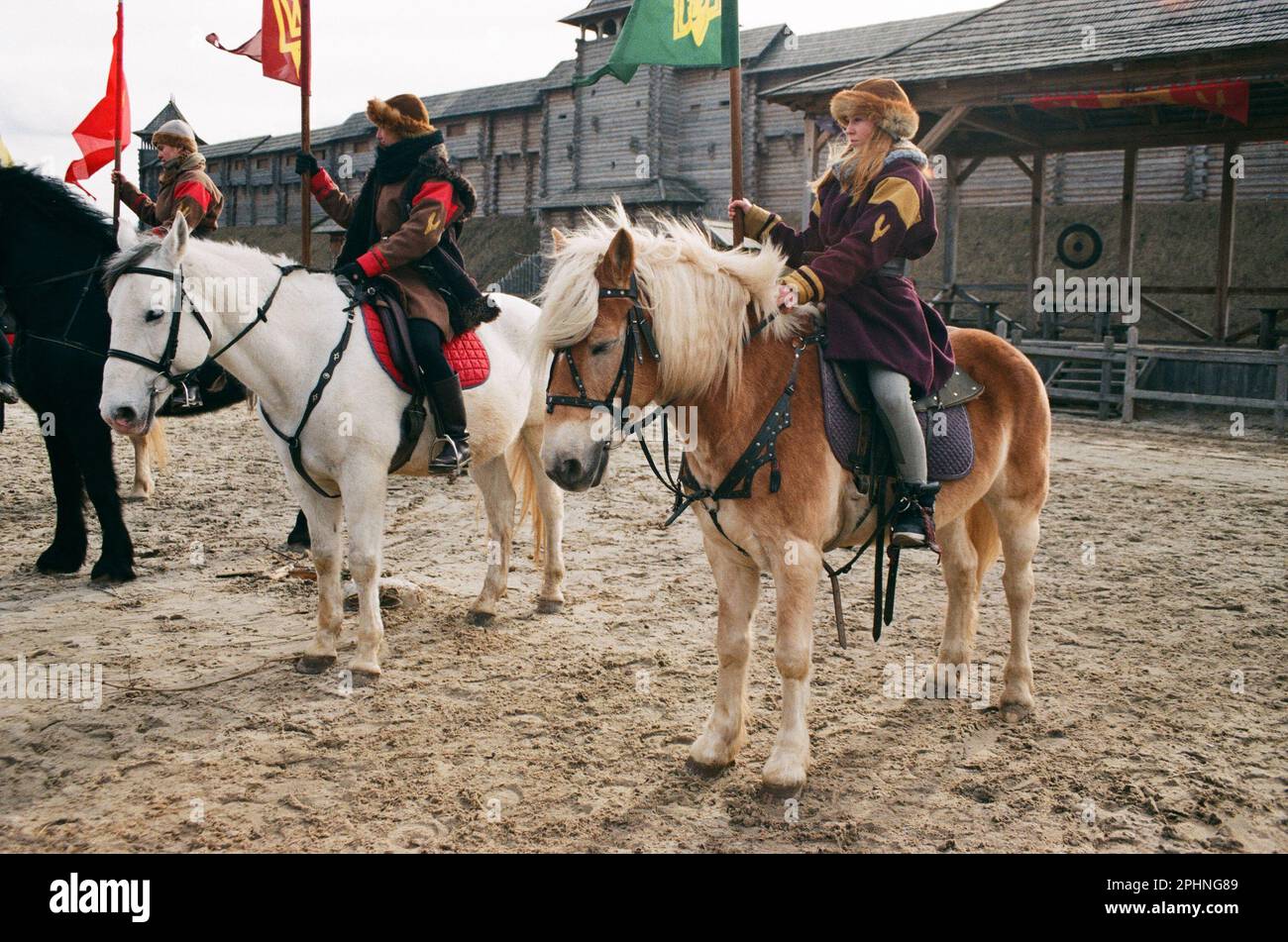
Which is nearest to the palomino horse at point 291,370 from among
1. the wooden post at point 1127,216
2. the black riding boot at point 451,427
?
the black riding boot at point 451,427

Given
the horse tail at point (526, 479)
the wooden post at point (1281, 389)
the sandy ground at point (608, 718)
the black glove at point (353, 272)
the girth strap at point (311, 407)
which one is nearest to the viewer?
the sandy ground at point (608, 718)

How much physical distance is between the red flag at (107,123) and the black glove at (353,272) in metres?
5.95

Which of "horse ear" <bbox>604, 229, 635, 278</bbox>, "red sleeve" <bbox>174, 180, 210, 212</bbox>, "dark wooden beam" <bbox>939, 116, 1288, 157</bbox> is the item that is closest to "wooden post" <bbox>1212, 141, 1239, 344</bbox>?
"dark wooden beam" <bbox>939, 116, 1288, 157</bbox>

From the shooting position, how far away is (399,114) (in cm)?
462

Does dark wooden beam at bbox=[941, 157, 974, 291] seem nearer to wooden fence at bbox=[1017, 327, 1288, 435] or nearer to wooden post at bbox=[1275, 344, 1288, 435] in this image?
wooden fence at bbox=[1017, 327, 1288, 435]

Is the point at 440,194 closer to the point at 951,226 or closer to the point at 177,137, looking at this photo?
the point at 177,137

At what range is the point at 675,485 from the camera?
3.46 meters

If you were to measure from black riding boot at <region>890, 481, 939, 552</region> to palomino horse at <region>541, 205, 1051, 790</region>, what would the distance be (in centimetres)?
15

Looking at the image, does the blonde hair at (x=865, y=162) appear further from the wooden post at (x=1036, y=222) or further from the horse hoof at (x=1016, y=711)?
the wooden post at (x=1036, y=222)

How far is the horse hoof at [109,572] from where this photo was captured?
583 cm

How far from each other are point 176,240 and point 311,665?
83.4 inches

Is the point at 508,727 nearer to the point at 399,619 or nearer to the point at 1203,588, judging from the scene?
the point at 399,619
